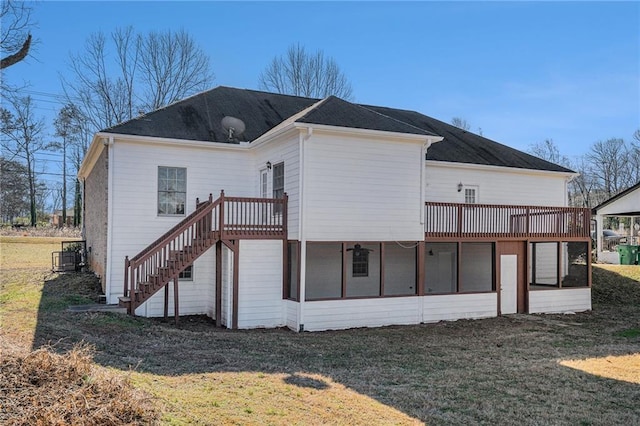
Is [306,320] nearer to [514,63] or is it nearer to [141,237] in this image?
[141,237]

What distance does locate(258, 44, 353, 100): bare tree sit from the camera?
35531 mm

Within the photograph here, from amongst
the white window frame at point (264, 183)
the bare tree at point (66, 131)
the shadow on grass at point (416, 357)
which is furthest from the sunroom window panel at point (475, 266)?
the bare tree at point (66, 131)

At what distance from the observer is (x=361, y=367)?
872 centimetres

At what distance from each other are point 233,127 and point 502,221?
28.7ft

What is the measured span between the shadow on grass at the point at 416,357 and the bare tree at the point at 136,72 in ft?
71.2

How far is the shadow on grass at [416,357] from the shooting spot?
6.68m

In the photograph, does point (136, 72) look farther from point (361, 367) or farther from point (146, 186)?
point (361, 367)

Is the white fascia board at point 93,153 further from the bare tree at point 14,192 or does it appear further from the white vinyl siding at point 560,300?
the bare tree at point 14,192

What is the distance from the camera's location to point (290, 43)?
1415 inches

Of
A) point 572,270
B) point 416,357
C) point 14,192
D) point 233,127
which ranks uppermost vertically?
point 233,127

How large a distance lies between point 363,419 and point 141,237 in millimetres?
9745

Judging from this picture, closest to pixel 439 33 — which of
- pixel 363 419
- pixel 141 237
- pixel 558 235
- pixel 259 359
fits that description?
pixel 558 235

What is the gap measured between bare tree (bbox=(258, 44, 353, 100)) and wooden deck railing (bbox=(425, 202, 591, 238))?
21.6 meters

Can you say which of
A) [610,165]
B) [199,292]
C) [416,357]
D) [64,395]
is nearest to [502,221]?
[416,357]
